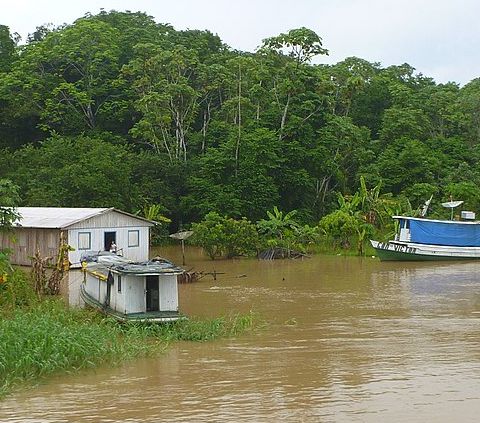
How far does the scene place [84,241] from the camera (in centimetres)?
2730

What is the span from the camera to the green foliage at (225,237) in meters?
31.9

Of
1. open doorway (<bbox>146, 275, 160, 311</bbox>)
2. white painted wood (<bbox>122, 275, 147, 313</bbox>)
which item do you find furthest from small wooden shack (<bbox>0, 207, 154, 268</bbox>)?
white painted wood (<bbox>122, 275, 147, 313</bbox>)

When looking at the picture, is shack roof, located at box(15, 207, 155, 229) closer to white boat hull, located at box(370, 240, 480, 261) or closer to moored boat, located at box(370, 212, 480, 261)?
white boat hull, located at box(370, 240, 480, 261)

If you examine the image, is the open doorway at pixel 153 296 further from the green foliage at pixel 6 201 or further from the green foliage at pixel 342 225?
the green foliage at pixel 342 225

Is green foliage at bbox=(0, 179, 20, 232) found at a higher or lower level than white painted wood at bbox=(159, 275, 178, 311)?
higher

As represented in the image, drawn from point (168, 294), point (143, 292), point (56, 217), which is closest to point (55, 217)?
point (56, 217)

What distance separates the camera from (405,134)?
154 feet

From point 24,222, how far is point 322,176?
64.3 ft

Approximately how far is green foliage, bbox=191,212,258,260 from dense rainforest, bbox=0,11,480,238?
193 inches

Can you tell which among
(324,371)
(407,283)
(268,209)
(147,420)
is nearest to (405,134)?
(268,209)

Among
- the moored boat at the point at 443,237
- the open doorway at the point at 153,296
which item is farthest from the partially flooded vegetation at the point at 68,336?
the moored boat at the point at 443,237

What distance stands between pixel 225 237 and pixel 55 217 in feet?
24.7

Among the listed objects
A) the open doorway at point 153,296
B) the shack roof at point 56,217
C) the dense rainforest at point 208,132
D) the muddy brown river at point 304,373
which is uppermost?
the dense rainforest at point 208,132

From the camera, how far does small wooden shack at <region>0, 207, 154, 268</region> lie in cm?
2697
